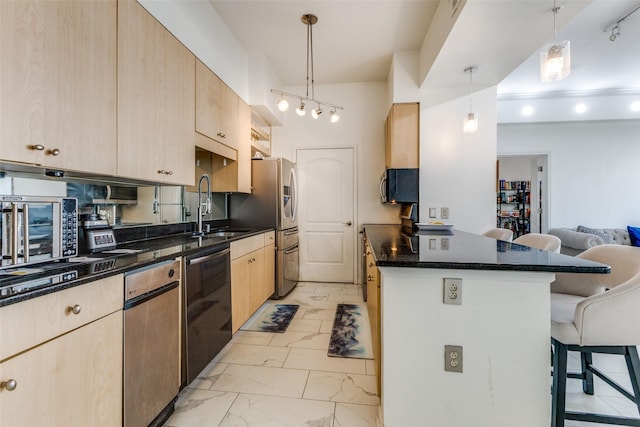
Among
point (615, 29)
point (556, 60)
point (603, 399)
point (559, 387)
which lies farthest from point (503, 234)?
point (615, 29)

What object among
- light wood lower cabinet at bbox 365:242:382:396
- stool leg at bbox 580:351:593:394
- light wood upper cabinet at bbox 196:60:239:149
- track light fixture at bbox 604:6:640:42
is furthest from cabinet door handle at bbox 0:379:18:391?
track light fixture at bbox 604:6:640:42

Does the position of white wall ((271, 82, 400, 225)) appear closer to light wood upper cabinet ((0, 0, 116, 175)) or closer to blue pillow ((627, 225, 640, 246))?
light wood upper cabinet ((0, 0, 116, 175))

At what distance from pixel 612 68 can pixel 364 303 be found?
4.31m

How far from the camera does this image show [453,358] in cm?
134

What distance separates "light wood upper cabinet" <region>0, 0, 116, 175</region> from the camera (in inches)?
43.0

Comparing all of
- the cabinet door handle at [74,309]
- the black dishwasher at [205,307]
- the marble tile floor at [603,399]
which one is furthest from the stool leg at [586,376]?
the cabinet door handle at [74,309]

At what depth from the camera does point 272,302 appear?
3.51m

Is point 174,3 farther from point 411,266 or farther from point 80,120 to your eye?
point 411,266

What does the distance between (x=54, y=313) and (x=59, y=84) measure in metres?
0.98

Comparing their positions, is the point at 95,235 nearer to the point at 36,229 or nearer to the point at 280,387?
the point at 36,229

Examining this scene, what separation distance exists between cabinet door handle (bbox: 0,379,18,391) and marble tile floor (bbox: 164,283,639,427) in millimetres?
960

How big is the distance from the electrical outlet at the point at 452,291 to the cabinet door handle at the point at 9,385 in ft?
5.11

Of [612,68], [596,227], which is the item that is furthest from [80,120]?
[596,227]

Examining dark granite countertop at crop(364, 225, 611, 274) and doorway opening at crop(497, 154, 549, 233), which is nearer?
dark granite countertop at crop(364, 225, 611, 274)
